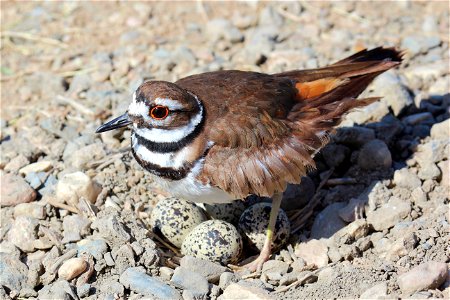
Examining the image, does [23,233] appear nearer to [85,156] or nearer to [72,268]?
[72,268]

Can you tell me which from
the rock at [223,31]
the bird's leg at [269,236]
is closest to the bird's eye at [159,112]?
the bird's leg at [269,236]

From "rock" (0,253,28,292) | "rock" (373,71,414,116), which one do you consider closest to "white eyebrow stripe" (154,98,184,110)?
"rock" (0,253,28,292)

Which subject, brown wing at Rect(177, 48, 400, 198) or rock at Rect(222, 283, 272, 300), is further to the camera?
brown wing at Rect(177, 48, 400, 198)

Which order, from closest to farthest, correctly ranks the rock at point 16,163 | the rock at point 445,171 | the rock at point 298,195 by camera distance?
the rock at point 445,171 → the rock at point 298,195 → the rock at point 16,163

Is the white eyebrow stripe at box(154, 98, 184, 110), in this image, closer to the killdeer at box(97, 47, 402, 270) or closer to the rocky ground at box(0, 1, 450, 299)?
the killdeer at box(97, 47, 402, 270)

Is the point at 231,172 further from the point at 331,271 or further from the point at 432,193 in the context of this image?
the point at 432,193

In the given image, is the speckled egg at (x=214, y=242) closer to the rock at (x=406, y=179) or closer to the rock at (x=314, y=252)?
the rock at (x=314, y=252)
